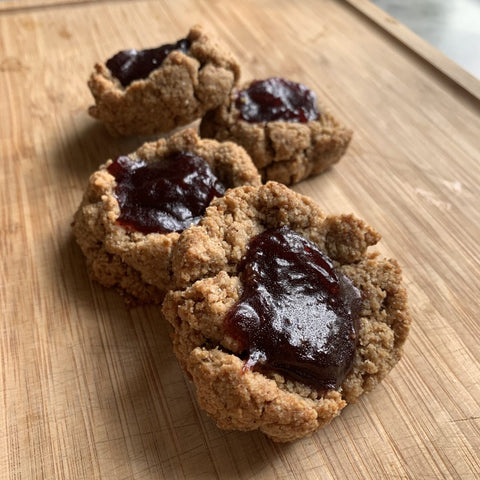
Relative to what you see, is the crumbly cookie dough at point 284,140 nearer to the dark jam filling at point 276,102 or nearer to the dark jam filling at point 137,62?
the dark jam filling at point 276,102

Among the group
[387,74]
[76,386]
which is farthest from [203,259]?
[387,74]

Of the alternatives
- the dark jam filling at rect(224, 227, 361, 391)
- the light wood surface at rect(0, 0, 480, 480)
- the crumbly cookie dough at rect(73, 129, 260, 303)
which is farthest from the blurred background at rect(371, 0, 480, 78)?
the dark jam filling at rect(224, 227, 361, 391)

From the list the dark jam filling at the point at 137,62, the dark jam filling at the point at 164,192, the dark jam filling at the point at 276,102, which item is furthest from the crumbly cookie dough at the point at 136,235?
the dark jam filling at the point at 137,62

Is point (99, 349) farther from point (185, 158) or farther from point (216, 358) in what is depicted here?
point (185, 158)

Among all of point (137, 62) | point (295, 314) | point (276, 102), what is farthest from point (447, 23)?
point (295, 314)

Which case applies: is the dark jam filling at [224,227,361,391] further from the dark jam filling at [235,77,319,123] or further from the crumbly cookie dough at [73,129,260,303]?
the dark jam filling at [235,77,319,123]
